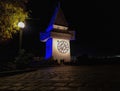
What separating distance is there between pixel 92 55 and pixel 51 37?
10.8 meters

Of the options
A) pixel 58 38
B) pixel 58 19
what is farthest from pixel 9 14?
pixel 58 19

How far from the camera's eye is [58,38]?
3506 centimetres

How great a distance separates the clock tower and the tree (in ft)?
A: 67.0

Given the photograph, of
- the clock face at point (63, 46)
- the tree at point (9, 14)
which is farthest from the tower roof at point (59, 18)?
the tree at point (9, 14)

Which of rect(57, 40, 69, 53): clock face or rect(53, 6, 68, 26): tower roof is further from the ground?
rect(53, 6, 68, 26): tower roof

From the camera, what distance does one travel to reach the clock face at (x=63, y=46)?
34906 mm

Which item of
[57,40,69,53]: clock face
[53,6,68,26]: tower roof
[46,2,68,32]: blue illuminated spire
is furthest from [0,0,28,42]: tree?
[53,6,68,26]: tower roof

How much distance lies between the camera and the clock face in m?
34.9

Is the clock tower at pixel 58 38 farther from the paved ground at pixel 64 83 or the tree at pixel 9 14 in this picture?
the paved ground at pixel 64 83

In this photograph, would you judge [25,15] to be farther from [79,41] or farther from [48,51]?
[79,41]

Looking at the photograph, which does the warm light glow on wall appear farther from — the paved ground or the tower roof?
the paved ground

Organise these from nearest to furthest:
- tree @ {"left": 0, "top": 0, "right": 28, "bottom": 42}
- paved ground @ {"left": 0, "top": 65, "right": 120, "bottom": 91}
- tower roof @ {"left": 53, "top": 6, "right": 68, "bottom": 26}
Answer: paved ground @ {"left": 0, "top": 65, "right": 120, "bottom": 91} < tree @ {"left": 0, "top": 0, "right": 28, "bottom": 42} < tower roof @ {"left": 53, "top": 6, "right": 68, "bottom": 26}

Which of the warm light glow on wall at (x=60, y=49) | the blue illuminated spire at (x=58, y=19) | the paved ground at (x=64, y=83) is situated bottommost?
the paved ground at (x=64, y=83)

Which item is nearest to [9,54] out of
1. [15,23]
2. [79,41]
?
[79,41]
